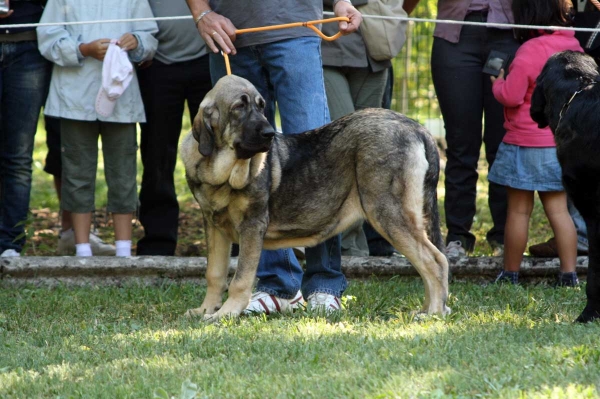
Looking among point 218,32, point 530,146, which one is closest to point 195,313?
point 218,32

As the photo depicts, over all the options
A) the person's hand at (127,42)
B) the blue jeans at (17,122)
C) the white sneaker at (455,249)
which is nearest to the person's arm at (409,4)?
the white sneaker at (455,249)

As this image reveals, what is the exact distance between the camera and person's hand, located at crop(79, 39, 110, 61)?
6.68m

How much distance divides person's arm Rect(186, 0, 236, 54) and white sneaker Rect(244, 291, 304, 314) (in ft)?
4.90

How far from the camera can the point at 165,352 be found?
4.44 m

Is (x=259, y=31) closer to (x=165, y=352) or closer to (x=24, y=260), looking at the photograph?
(x=165, y=352)

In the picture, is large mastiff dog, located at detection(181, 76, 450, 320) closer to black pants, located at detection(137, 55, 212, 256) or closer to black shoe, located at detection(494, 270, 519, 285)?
black shoe, located at detection(494, 270, 519, 285)

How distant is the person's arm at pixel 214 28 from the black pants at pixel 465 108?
7.54 ft

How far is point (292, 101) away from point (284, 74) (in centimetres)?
18

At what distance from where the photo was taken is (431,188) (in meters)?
5.30

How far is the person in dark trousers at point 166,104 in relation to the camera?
699 centimetres

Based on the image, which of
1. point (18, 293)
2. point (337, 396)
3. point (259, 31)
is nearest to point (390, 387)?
point (337, 396)

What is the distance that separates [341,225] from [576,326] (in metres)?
1.49

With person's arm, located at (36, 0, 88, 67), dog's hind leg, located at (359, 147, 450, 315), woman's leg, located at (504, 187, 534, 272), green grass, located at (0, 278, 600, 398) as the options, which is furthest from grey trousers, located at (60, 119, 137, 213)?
woman's leg, located at (504, 187, 534, 272)

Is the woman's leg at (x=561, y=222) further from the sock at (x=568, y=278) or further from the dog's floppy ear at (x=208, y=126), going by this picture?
the dog's floppy ear at (x=208, y=126)
